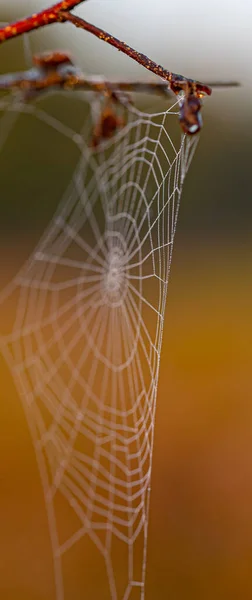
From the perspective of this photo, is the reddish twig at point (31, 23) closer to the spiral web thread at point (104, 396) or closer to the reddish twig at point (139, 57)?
the reddish twig at point (139, 57)

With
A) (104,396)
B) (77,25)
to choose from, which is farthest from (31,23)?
(104,396)

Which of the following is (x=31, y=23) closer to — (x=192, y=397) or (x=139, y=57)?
(x=139, y=57)

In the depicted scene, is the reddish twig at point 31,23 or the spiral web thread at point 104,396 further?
the spiral web thread at point 104,396

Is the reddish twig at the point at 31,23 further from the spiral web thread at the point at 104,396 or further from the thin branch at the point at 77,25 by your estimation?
the spiral web thread at the point at 104,396

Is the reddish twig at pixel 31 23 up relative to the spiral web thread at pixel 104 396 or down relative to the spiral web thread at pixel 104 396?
up

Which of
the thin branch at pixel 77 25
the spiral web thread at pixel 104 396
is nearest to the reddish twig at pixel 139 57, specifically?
the thin branch at pixel 77 25

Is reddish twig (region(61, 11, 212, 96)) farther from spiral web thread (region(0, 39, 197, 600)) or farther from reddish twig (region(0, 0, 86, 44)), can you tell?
spiral web thread (region(0, 39, 197, 600))

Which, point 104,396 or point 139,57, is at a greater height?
point 139,57

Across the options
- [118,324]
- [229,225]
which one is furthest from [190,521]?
[229,225]

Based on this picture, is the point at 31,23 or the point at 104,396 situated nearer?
the point at 31,23

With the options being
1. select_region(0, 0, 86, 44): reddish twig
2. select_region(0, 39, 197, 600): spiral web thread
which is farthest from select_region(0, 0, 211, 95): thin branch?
select_region(0, 39, 197, 600): spiral web thread

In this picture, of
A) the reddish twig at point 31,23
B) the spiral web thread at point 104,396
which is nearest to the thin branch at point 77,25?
the reddish twig at point 31,23
